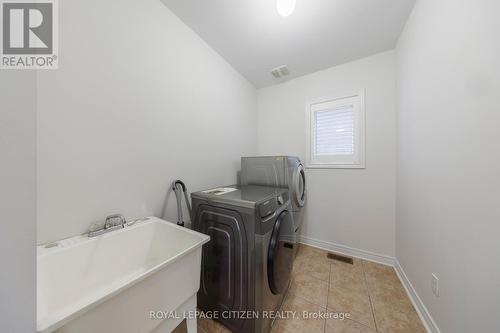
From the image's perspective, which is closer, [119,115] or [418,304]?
[119,115]

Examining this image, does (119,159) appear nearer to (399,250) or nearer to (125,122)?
(125,122)

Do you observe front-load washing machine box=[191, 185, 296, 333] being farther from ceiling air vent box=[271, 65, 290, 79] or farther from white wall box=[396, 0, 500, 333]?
ceiling air vent box=[271, 65, 290, 79]

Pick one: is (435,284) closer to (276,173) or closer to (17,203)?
(276,173)

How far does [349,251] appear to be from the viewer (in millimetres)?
2100

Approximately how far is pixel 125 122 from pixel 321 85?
2355mm

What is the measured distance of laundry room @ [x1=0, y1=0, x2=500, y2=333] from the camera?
0.66 m

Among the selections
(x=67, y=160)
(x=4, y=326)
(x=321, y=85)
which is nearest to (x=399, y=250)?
(x=321, y=85)

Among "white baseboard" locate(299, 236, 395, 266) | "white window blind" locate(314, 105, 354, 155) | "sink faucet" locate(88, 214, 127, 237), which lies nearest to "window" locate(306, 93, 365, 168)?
"white window blind" locate(314, 105, 354, 155)

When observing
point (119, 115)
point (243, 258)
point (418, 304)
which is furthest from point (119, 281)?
point (418, 304)

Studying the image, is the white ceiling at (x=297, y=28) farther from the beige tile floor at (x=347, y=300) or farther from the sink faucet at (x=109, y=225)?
the beige tile floor at (x=347, y=300)

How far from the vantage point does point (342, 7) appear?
4.52 ft

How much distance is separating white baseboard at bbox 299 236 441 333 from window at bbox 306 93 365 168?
1085mm

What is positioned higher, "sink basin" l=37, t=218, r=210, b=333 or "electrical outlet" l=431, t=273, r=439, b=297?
"sink basin" l=37, t=218, r=210, b=333

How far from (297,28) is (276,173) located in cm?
149
